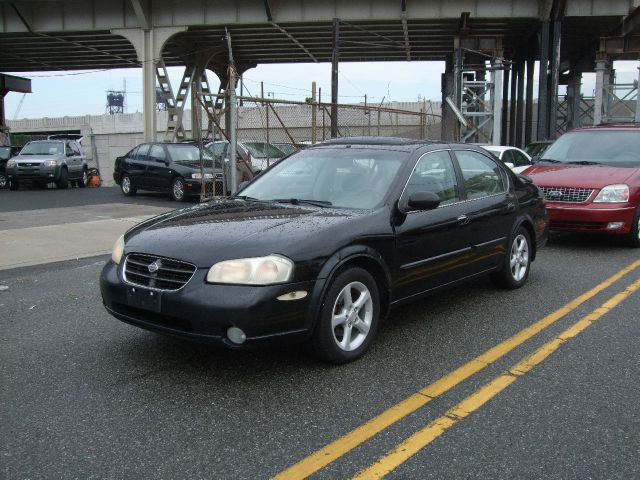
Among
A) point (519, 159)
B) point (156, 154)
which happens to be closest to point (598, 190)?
point (519, 159)

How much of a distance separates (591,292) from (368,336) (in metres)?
3.09

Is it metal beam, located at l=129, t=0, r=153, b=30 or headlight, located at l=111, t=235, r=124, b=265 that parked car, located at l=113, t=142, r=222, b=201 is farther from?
headlight, located at l=111, t=235, r=124, b=265

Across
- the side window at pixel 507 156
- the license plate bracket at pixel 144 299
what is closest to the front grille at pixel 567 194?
the side window at pixel 507 156

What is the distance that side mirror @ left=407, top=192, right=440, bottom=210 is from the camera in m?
4.62

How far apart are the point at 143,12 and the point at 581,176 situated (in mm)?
21494

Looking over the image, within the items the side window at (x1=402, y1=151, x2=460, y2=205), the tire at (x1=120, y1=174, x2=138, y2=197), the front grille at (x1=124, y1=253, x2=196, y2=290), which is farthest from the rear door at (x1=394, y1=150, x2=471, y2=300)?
the tire at (x1=120, y1=174, x2=138, y2=197)

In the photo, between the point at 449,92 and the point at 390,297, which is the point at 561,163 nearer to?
the point at 390,297

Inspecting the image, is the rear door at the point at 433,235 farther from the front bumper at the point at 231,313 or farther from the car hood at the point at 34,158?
the car hood at the point at 34,158

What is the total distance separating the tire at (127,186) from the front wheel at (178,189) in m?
2.52

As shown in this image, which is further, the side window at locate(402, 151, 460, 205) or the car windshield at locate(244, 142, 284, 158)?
the car windshield at locate(244, 142, 284, 158)

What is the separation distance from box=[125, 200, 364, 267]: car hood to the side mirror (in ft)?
1.39

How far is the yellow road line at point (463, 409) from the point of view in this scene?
2.98m

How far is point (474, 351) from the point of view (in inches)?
181

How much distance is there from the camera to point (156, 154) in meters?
17.5
